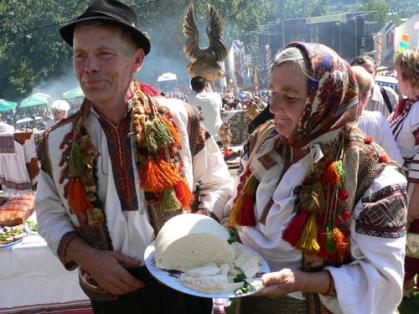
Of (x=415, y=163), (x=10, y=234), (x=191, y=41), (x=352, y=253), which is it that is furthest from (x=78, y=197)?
(x=191, y=41)

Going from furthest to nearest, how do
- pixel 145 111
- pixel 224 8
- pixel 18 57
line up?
pixel 224 8 < pixel 18 57 < pixel 145 111

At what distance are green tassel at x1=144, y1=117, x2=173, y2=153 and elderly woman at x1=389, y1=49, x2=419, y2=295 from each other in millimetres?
2292

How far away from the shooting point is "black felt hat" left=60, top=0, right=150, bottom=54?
1.70m

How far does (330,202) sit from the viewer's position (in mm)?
1579

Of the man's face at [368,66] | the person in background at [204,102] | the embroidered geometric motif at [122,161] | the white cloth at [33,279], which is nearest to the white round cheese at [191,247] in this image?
the embroidered geometric motif at [122,161]

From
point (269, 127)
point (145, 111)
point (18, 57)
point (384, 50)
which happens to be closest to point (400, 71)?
point (269, 127)

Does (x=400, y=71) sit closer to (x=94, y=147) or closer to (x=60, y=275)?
(x=94, y=147)

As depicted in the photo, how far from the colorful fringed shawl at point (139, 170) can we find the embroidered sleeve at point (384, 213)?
813mm

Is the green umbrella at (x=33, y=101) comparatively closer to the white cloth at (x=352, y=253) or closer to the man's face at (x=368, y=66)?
the man's face at (x=368, y=66)

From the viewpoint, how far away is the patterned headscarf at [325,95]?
5.18 feet

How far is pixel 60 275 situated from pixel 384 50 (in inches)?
1113

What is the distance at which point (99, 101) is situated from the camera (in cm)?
180

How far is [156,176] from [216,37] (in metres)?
9.57

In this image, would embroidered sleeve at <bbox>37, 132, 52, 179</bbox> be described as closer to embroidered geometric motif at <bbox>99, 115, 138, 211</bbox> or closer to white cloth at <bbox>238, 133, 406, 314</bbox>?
embroidered geometric motif at <bbox>99, 115, 138, 211</bbox>
